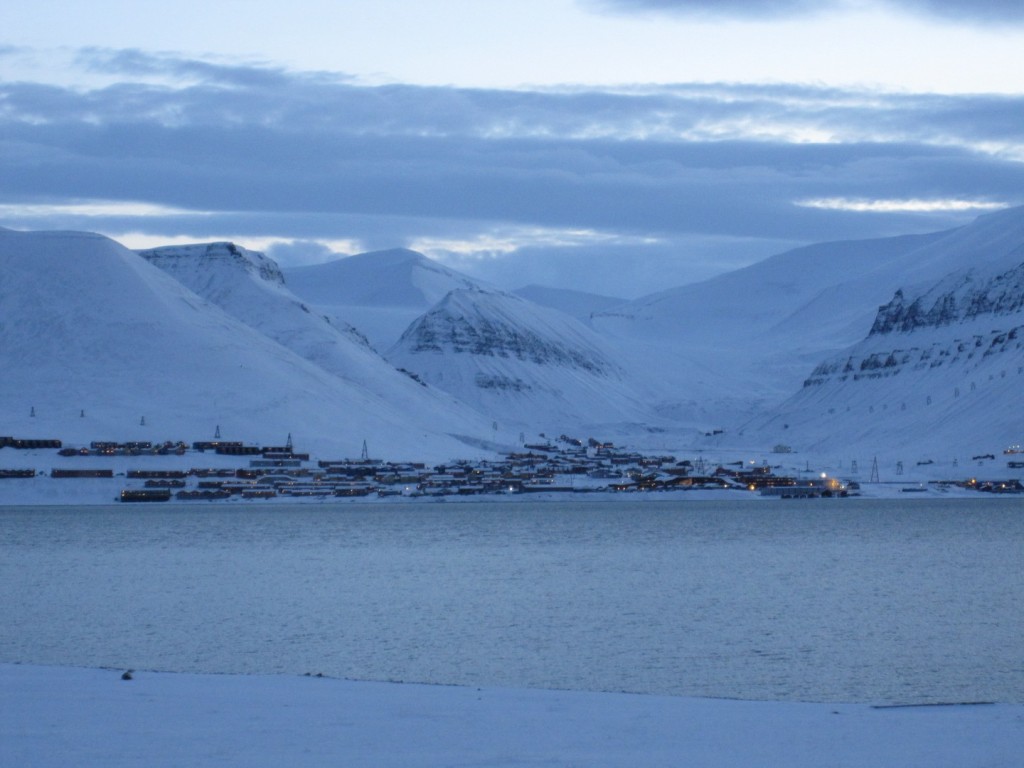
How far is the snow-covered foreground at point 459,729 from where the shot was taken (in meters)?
28.2

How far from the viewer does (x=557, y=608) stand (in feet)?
219

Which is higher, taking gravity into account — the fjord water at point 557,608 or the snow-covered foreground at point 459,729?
the snow-covered foreground at point 459,729

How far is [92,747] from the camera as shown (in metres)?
28.5

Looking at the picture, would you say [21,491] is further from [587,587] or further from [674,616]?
[674,616]

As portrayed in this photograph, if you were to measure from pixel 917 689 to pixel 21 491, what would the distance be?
158942 millimetres

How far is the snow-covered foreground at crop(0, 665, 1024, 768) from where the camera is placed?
2825cm

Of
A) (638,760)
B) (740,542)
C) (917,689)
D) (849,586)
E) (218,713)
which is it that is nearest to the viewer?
(638,760)

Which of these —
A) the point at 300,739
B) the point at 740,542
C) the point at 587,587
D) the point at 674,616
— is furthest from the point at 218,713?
the point at 740,542

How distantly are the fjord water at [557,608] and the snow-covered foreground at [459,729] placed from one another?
10.5 metres

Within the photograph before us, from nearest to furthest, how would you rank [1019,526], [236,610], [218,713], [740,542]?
[218,713], [236,610], [740,542], [1019,526]

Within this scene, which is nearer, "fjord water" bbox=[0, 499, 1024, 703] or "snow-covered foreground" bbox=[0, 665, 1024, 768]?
"snow-covered foreground" bbox=[0, 665, 1024, 768]

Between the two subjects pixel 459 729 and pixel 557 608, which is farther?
pixel 557 608

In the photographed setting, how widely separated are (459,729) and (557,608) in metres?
36.2

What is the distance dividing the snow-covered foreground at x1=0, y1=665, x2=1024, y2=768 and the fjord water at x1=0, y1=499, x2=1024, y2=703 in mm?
10455
